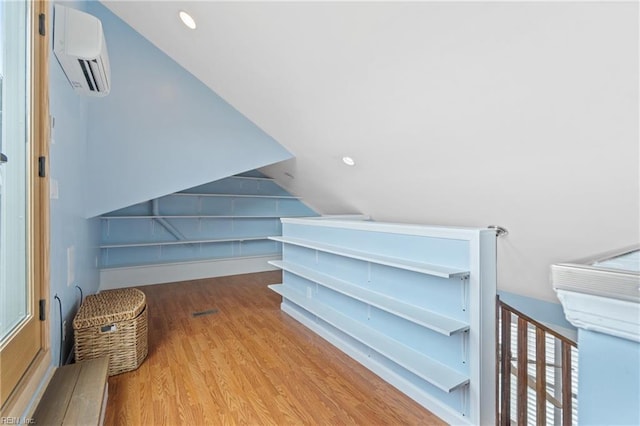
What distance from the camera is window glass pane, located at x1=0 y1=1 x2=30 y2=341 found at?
130 centimetres

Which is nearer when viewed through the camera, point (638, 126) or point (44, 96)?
point (638, 126)

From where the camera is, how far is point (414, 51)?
1766 millimetres

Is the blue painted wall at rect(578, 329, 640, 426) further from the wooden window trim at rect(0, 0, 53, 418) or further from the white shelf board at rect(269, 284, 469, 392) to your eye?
the wooden window trim at rect(0, 0, 53, 418)

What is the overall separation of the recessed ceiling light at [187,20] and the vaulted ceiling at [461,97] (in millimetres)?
60

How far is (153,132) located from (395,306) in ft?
10.1

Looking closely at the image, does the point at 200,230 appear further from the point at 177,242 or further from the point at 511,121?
the point at 511,121

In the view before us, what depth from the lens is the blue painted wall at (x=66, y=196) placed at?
1.91m

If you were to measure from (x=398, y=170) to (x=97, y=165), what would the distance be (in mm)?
3041

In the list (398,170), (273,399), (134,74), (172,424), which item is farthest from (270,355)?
(134,74)

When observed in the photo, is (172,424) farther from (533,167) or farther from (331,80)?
(533,167)

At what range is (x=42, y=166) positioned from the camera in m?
1.59

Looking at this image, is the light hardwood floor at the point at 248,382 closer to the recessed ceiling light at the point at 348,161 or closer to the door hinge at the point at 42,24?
the recessed ceiling light at the point at 348,161

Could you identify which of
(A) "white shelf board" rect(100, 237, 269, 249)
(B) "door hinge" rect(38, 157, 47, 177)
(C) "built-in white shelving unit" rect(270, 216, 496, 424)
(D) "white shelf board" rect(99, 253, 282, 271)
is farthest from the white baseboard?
(B) "door hinge" rect(38, 157, 47, 177)

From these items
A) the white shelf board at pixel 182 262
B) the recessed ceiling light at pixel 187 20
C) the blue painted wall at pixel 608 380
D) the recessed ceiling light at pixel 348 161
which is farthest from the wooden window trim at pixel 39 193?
the white shelf board at pixel 182 262
